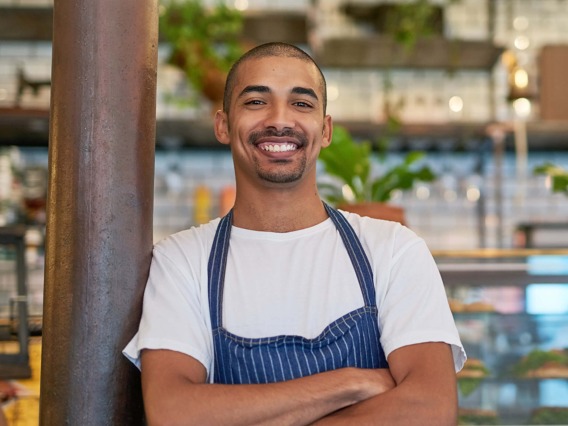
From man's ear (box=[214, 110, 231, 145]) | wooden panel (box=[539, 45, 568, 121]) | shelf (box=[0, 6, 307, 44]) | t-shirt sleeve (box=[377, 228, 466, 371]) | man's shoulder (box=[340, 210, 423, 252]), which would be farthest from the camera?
wooden panel (box=[539, 45, 568, 121])

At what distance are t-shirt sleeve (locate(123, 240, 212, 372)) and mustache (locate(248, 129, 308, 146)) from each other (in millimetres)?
276

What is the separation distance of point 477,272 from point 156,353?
1296mm

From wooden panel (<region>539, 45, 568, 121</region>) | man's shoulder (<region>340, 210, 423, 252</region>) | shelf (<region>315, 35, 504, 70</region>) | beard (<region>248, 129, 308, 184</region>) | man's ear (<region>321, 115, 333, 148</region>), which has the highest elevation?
shelf (<region>315, 35, 504, 70</region>)

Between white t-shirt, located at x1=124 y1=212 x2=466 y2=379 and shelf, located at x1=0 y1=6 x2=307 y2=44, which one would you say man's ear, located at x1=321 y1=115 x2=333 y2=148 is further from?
shelf, located at x1=0 y1=6 x2=307 y2=44

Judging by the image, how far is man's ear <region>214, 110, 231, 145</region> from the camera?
6.07 ft

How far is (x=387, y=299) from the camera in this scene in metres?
1.68

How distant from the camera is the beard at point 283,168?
1.72 metres

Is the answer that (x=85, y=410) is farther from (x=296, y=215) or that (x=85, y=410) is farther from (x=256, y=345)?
(x=296, y=215)

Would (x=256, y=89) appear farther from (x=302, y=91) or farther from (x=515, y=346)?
(x=515, y=346)

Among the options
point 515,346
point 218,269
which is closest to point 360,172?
point 515,346

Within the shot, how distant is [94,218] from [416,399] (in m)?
0.72

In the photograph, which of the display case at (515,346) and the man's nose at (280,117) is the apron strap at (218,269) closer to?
the man's nose at (280,117)

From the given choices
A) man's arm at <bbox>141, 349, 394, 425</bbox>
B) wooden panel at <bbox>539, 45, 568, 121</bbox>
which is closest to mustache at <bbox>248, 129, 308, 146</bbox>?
man's arm at <bbox>141, 349, 394, 425</bbox>

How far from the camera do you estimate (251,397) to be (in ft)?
5.00
